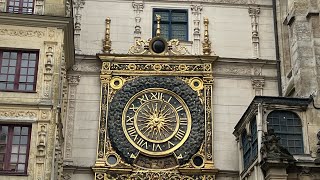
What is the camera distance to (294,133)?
17422 mm

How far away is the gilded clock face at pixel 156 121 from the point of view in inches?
782

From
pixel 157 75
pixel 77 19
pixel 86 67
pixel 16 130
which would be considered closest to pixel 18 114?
pixel 16 130

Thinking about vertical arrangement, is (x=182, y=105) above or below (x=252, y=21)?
below

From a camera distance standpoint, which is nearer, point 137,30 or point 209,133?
point 209,133

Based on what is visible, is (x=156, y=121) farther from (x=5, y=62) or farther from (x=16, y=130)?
(x=5, y=62)

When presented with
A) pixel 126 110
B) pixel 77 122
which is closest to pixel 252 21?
pixel 126 110

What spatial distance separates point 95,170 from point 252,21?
745 centimetres

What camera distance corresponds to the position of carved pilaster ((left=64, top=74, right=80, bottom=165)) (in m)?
19.6

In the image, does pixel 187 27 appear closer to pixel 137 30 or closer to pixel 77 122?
pixel 137 30

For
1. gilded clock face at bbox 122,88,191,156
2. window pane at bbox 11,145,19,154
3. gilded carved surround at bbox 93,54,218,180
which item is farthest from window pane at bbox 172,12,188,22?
window pane at bbox 11,145,19,154

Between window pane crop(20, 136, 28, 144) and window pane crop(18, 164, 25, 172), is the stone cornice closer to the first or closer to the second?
window pane crop(20, 136, 28, 144)

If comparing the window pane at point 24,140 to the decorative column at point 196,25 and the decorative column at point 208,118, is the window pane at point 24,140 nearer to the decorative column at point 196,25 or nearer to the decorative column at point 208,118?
the decorative column at point 208,118

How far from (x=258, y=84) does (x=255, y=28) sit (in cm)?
209

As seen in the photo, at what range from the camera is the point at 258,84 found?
2100cm
